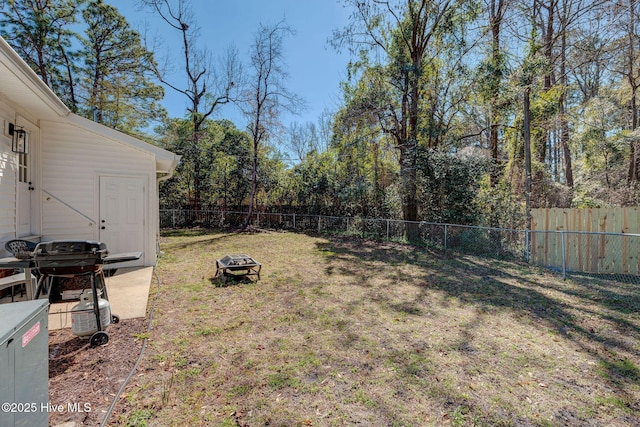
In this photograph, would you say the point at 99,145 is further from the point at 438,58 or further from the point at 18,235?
the point at 438,58

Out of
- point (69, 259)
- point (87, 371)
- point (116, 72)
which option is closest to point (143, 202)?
point (69, 259)

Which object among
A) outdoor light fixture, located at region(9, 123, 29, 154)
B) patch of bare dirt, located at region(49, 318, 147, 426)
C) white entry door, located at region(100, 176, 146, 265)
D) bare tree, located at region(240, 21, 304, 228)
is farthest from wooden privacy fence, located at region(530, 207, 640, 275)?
bare tree, located at region(240, 21, 304, 228)

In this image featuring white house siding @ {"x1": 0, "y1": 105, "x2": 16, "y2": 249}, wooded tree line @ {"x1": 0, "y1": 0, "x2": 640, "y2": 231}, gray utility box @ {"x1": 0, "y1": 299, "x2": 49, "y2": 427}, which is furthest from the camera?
wooded tree line @ {"x1": 0, "y1": 0, "x2": 640, "y2": 231}

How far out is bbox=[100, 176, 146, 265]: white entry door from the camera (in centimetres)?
572

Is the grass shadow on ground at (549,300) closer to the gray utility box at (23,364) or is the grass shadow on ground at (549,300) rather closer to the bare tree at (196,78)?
the gray utility box at (23,364)

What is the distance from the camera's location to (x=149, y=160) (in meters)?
6.13

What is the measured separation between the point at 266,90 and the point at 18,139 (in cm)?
1199

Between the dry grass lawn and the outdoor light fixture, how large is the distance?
2.97 m

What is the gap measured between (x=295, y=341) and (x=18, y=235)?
4608 mm

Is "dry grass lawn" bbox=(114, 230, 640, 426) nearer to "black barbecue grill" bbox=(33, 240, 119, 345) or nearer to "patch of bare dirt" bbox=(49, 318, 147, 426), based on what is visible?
"patch of bare dirt" bbox=(49, 318, 147, 426)

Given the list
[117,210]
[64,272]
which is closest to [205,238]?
[117,210]

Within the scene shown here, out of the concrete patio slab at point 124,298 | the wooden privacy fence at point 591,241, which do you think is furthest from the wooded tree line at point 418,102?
the concrete patio slab at point 124,298

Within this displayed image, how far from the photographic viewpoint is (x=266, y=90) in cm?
1485

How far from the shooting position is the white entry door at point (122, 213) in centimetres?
572
